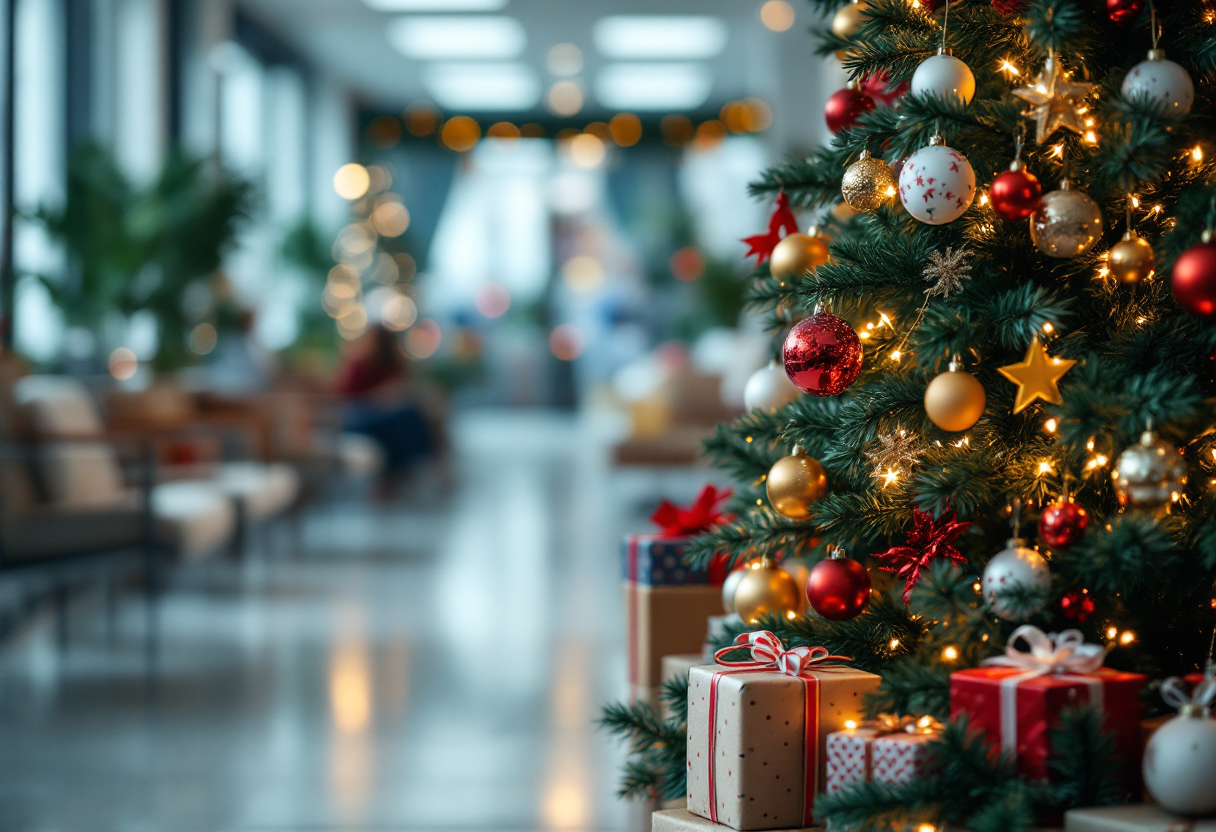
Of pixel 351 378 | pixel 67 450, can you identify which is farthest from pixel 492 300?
pixel 67 450

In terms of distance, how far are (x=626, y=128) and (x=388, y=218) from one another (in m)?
3.54

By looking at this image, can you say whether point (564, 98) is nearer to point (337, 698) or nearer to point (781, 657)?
point (337, 698)

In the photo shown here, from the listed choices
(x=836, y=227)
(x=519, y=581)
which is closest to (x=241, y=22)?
(x=519, y=581)

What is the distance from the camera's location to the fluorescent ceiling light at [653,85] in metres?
12.3

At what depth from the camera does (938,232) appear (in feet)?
4.85

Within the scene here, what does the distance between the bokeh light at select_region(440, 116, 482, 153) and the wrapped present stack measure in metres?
13.1

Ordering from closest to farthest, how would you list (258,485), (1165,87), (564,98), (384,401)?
(1165,87), (258,485), (384,401), (564,98)

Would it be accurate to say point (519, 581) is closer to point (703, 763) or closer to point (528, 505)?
point (528, 505)

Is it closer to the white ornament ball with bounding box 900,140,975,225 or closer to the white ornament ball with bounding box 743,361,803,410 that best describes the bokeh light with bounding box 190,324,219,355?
the white ornament ball with bounding box 743,361,803,410

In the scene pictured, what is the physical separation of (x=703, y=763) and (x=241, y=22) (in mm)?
10036

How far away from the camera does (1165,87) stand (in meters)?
1.30

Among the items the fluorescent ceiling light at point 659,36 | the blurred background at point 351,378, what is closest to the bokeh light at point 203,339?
the blurred background at point 351,378

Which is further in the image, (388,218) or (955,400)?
(388,218)

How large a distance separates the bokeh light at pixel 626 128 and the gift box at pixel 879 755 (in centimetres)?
1374
